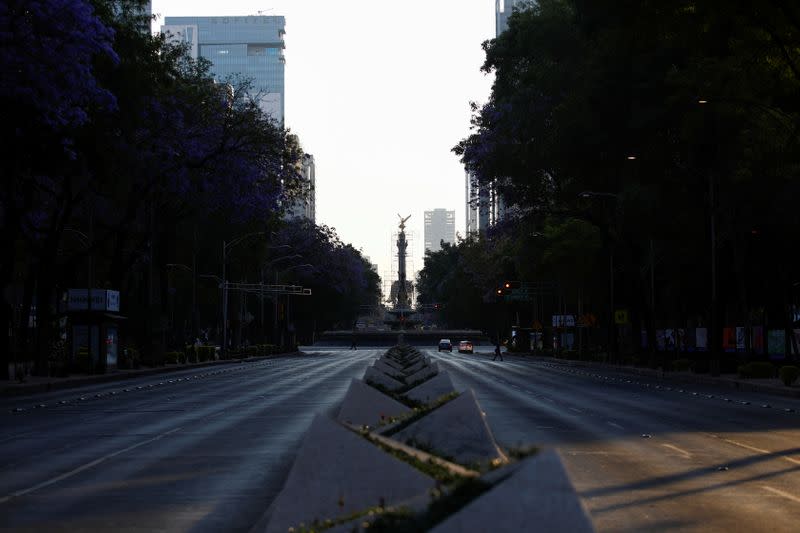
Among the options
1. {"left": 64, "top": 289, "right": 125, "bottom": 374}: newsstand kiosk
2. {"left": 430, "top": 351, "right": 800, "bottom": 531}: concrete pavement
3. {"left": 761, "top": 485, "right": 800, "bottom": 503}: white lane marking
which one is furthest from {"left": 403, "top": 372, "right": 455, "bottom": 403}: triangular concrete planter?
{"left": 64, "top": 289, "right": 125, "bottom": 374}: newsstand kiosk

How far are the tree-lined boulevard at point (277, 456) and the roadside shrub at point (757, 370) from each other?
36.2 feet

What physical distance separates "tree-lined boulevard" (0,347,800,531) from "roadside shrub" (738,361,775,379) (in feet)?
36.2

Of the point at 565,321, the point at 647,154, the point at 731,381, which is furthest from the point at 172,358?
the point at 731,381

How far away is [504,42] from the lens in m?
73.4

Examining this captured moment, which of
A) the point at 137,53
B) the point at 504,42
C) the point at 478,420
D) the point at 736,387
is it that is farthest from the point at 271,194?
the point at 478,420

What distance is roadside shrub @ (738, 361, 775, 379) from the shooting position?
166ft

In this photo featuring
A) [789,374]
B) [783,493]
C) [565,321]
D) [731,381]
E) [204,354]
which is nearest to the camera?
[783,493]

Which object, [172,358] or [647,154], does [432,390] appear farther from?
[172,358]

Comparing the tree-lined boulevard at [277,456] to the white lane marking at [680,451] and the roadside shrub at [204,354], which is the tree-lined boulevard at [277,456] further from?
the roadside shrub at [204,354]

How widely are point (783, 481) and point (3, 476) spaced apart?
9903mm

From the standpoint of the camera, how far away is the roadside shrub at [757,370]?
50500 millimetres

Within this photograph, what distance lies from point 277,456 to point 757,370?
1377 inches

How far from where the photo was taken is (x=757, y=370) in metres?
50.6

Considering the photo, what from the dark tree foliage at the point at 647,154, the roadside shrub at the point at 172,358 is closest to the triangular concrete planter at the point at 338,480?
the dark tree foliage at the point at 647,154
